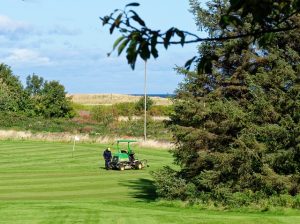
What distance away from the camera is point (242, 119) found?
65.0ft

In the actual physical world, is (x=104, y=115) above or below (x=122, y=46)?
above

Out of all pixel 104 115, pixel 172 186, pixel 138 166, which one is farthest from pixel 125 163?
pixel 104 115

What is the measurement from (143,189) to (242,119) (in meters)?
8.69

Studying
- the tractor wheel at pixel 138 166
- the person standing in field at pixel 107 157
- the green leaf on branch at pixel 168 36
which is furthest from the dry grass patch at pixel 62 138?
the green leaf on branch at pixel 168 36

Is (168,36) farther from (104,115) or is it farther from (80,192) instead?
(104,115)

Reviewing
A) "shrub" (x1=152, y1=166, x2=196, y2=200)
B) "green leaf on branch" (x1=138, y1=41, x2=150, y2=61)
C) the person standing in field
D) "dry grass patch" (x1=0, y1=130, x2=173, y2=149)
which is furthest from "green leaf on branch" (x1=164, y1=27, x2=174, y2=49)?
"dry grass patch" (x1=0, y1=130, x2=173, y2=149)

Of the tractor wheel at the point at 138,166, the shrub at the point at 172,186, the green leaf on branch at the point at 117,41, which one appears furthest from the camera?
the tractor wheel at the point at 138,166

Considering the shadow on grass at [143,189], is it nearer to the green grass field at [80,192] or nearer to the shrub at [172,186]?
the green grass field at [80,192]

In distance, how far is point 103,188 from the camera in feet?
87.2

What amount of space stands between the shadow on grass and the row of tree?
42380mm

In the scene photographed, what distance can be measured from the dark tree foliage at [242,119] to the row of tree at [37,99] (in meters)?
50.5

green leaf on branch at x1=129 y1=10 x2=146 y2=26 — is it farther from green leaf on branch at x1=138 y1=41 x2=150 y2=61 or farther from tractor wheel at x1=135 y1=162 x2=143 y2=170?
tractor wheel at x1=135 y1=162 x2=143 y2=170

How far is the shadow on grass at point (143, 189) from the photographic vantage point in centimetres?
2438

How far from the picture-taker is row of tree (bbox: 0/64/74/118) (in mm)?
71062
